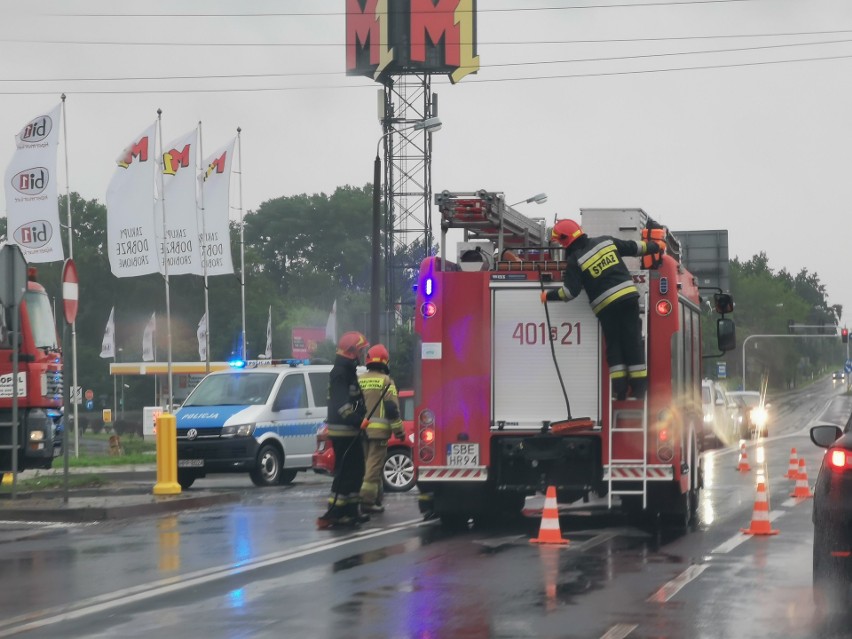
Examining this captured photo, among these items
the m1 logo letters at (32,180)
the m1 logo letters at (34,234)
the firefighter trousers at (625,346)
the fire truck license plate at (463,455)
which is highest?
the m1 logo letters at (32,180)

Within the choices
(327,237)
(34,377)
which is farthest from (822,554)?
(327,237)

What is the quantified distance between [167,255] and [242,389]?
1523cm

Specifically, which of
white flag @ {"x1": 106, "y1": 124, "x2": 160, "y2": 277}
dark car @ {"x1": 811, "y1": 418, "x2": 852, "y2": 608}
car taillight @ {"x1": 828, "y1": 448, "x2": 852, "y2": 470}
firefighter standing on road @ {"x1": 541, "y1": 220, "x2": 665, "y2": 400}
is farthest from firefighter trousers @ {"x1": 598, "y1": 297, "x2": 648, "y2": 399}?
white flag @ {"x1": 106, "y1": 124, "x2": 160, "y2": 277}

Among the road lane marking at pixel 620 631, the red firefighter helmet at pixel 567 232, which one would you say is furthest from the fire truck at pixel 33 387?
the road lane marking at pixel 620 631

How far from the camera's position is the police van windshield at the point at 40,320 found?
2119 centimetres

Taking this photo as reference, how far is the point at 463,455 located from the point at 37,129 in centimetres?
2086

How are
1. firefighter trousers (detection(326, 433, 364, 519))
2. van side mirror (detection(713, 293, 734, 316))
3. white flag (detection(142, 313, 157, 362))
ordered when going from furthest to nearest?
white flag (detection(142, 313, 157, 362)), van side mirror (detection(713, 293, 734, 316)), firefighter trousers (detection(326, 433, 364, 519))

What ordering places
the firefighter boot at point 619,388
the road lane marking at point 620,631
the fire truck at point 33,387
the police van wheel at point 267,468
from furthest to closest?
the police van wheel at point 267,468 < the fire truck at point 33,387 < the firefighter boot at point 619,388 < the road lane marking at point 620,631

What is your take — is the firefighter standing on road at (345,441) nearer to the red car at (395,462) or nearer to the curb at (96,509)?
the curb at (96,509)

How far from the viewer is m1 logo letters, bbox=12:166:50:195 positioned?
3225 centimetres

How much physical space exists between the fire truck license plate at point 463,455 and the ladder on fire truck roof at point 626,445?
1.24 meters

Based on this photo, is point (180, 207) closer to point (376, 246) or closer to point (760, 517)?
point (376, 246)

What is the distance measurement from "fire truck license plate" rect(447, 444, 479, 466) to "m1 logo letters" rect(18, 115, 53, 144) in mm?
20598

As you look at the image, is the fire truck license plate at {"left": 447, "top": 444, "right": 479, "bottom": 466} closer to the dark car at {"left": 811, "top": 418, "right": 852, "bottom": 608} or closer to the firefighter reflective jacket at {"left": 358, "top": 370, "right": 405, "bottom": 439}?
the firefighter reflective jacket at {"left": 358, "top": 370, "right": 405, "bottom": 439}
